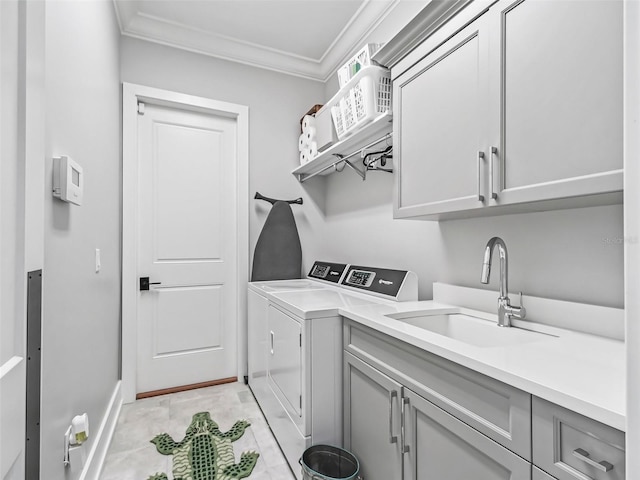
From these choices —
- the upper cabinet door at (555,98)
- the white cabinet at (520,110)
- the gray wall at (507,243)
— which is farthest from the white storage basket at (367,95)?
the upper cabinet door at (555,98)

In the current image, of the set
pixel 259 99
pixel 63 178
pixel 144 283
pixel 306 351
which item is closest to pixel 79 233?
pixel 63 178

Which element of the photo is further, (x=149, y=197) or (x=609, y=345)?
(x=149, y=197)

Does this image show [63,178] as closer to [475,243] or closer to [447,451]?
[447,451]

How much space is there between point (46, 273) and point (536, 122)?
1611mm

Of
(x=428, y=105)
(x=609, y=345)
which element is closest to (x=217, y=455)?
(x=609, y=345)

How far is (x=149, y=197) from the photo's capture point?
2633 mm

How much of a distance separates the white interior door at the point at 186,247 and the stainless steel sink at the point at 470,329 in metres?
1.75

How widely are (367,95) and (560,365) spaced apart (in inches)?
59.6

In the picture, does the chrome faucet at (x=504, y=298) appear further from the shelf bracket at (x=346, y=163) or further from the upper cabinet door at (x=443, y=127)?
the shelf bracket at (x=346, y=163)

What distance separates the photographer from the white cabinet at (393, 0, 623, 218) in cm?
90

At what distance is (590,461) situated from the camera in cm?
65

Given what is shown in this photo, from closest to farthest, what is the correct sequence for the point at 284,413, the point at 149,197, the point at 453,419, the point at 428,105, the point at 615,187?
1. the point at 615,187
2. the point at 453,419
3. the point at 428,105
4. the point at 284,413
5. the point at 149,197

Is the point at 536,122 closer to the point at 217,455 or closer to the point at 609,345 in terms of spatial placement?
the point at 609,345

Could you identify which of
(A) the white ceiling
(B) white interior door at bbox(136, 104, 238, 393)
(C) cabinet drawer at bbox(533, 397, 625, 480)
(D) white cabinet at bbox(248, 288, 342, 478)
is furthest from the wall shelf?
(C) cabinet drawer at bbox(533, 397, 625, 480)
